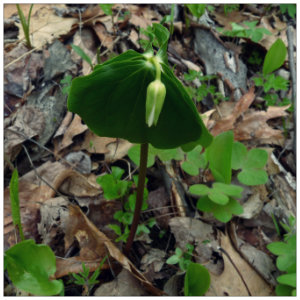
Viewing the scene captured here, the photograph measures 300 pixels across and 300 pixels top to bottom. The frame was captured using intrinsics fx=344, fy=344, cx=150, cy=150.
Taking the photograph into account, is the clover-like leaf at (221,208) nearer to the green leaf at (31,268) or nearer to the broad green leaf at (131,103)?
the broad green leaf at (131,103)

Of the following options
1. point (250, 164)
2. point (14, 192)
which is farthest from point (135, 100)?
point (250, 164)

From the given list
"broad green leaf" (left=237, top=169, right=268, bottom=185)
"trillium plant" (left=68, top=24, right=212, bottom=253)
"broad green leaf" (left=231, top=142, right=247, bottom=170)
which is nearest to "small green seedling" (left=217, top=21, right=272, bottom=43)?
"broad green leaf" (left=231, top=142, right=247, bottom=170)

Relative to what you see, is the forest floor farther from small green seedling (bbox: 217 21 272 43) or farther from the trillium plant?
the trillium plant

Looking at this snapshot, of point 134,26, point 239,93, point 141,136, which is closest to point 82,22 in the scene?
point 134,26

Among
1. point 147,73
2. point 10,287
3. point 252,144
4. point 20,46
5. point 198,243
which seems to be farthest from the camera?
point 20,46

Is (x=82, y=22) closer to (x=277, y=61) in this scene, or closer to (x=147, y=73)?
(x=277, y=61)
